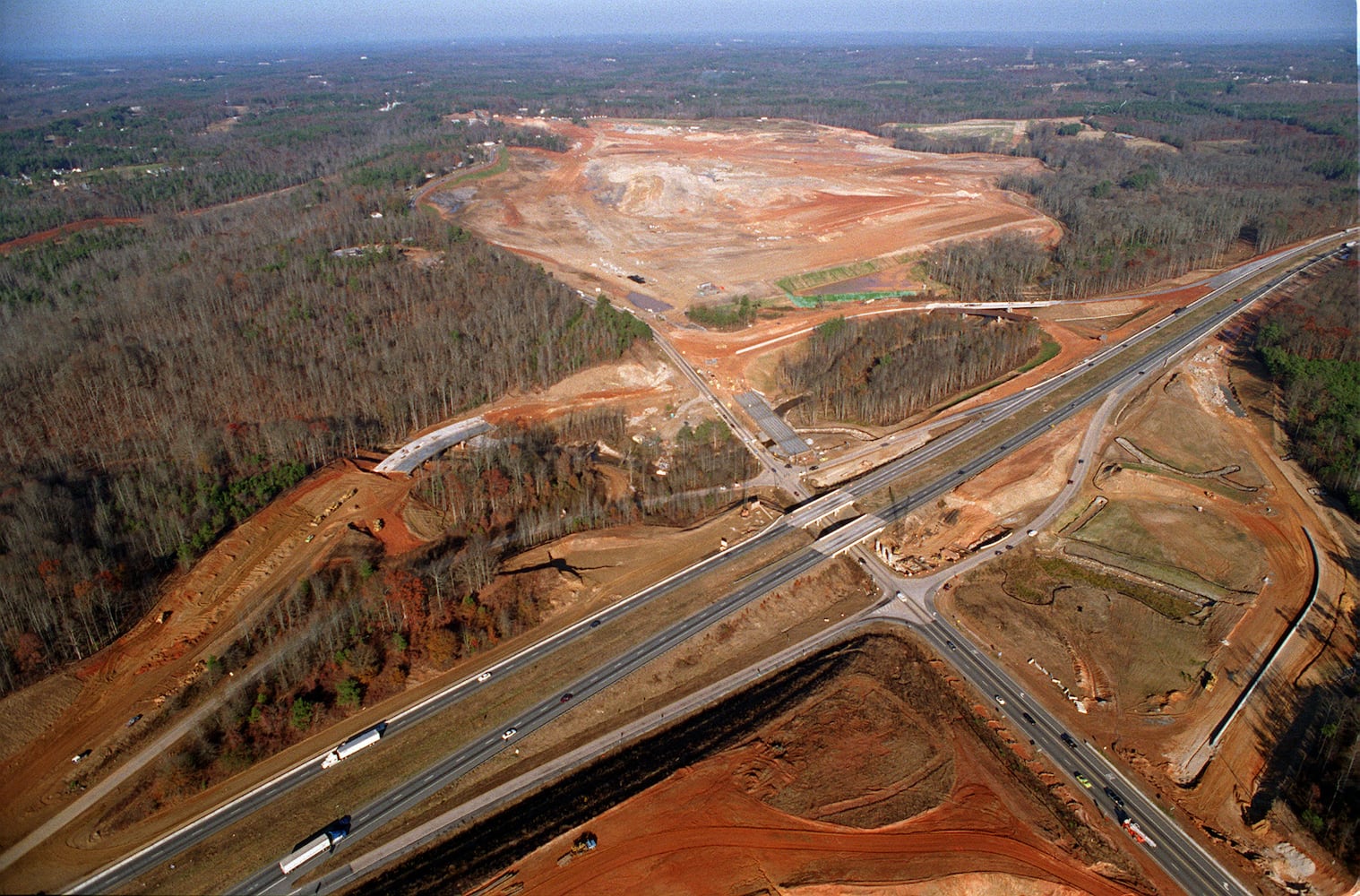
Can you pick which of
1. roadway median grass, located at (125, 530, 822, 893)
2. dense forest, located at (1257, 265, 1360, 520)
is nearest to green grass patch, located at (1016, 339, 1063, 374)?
dense forest, located at (1257, 265, 1360, 520)

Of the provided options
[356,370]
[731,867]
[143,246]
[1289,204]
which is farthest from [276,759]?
[1289,204]

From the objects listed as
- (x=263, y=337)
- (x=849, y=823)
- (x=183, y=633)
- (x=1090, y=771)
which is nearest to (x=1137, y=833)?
(x=1090, y=771)

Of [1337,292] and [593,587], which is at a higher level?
[1337,292]

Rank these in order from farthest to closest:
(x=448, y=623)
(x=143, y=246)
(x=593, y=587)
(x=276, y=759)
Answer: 1. (x=143, y=246)
2. (x=593, y=587)
3. (x=448, y=623)
4. (x=276, y=759)

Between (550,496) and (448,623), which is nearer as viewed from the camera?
(448,623)

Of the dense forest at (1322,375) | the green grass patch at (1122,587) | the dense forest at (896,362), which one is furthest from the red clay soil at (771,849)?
the dense forest at (1322,375)

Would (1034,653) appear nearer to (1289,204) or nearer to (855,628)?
(855,628)

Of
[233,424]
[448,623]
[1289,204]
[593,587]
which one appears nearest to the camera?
[448,623]
